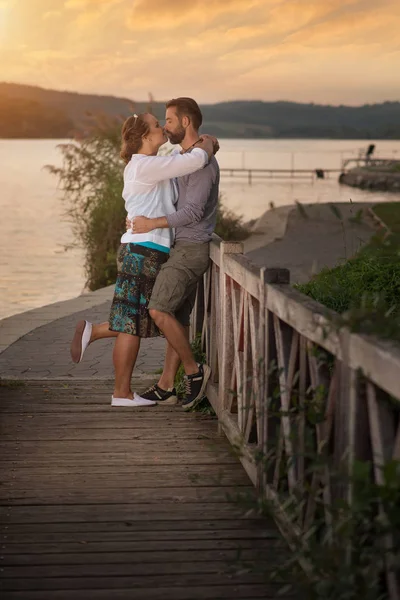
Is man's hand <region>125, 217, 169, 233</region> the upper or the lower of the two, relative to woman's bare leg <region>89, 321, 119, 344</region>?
upper

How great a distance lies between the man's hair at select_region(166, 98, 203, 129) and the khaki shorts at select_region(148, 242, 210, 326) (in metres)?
0.73

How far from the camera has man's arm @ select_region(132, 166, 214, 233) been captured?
5941 mm

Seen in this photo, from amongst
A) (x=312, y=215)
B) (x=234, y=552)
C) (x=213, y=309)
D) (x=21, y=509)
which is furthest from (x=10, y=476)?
(x=312, y=215)

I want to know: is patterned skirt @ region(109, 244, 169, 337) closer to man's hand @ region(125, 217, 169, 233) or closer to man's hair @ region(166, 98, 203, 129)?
man's hand @ region(125, 217, 169, 233)

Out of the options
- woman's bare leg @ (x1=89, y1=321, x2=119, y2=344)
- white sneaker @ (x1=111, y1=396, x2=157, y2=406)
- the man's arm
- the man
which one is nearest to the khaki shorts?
the man

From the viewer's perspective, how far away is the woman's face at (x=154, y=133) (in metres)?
6.05

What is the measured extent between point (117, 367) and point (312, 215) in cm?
2038

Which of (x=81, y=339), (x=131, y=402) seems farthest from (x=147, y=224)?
(x=131, y=402)

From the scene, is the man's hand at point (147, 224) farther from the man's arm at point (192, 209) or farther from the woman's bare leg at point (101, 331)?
the woman's bare leg at point (101, 331)

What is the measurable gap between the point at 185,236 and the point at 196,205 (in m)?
0.27

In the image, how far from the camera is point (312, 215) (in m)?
26.2

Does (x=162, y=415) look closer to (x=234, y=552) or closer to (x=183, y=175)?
(x=183, y=175)

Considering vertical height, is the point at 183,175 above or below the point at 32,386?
above

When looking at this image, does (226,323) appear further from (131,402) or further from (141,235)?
(131,402)
